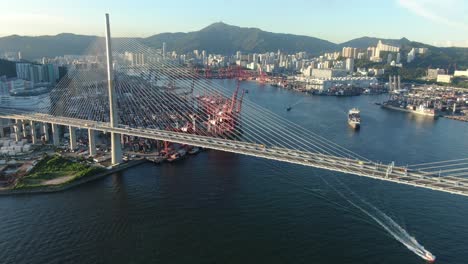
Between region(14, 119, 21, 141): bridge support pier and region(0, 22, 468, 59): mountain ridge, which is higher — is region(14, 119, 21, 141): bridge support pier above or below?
below

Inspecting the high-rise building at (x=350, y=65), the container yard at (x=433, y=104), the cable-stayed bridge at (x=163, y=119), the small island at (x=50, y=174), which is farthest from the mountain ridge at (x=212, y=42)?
the small island at (x=50, y=174)

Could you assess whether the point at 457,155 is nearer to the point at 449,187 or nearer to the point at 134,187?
the point at 449,187

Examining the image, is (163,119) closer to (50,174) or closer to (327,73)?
(50,174)

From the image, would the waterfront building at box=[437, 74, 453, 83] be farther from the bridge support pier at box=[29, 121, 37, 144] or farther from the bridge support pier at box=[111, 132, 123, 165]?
the bridge support pier at box=[29, 121, 37, 144]

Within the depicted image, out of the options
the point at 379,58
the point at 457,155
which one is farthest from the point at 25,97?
the point at 379,58

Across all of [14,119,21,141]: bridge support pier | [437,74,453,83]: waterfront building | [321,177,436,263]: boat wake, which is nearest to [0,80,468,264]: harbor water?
[321,177,436,263]: boat wake

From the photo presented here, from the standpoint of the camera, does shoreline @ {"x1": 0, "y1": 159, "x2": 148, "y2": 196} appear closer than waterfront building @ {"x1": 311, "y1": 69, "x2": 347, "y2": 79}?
Yes

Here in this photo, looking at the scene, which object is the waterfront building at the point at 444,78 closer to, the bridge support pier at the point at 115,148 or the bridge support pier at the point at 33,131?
the bridge support pier at the point at 115,148
